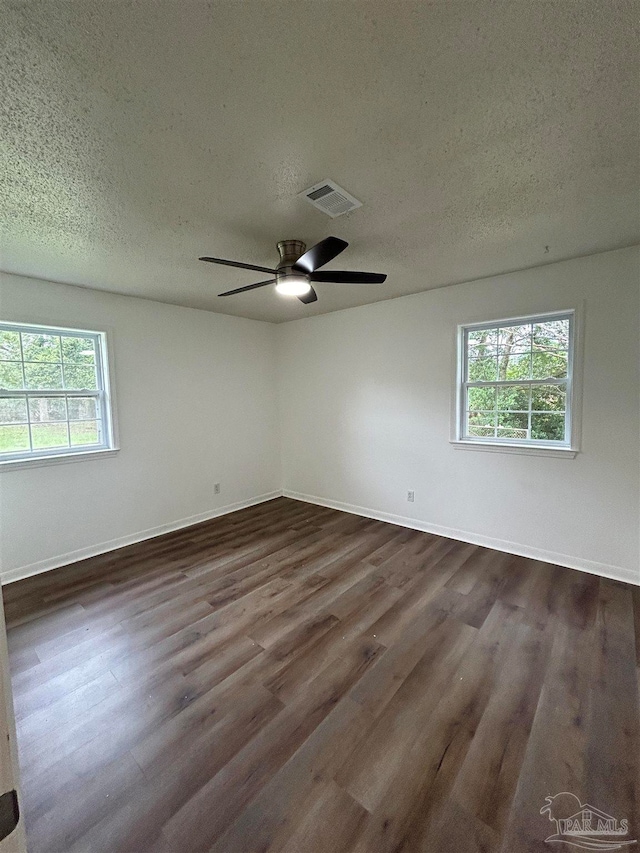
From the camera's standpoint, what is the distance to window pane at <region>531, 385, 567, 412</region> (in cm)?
301

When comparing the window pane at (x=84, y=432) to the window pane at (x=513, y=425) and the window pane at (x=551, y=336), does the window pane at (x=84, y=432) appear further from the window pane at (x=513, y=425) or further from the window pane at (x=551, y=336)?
the window pane at (x=551, y=336)

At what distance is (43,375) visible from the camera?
308 cm

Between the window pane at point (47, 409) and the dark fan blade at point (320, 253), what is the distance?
2.59 metres

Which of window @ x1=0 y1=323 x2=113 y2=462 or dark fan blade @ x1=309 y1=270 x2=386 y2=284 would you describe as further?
window @ x1=0 y1=323 x2=113 y2=462

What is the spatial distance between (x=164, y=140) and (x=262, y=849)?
2.66m

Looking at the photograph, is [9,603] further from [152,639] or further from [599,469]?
[599,469]

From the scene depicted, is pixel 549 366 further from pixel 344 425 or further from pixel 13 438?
pixel 13 438

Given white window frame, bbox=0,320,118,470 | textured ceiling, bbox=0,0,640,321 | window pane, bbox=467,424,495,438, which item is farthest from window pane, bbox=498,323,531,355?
white window frame, bbox=0,320,118,470

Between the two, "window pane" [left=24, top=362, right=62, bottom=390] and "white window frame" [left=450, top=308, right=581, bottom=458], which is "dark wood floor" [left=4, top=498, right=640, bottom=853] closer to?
"white window frame" [left=450, top=308, right=581, bottom=458]

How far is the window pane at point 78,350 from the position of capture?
323 centimetres

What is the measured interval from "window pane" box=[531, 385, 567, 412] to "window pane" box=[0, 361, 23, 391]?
14.6ft

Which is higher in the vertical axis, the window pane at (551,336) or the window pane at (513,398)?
the window pane at (551,336)

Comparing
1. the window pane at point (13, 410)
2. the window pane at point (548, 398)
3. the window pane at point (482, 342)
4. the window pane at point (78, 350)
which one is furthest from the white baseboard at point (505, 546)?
the window pane at point (13, 410)

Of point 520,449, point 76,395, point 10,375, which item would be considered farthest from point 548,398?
point 10,375
